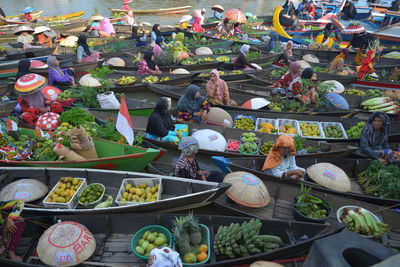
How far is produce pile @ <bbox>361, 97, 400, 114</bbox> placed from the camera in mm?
7773

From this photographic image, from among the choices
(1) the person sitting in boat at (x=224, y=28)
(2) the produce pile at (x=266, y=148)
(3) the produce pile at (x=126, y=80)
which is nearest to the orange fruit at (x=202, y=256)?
(2) the produce pile at (x=266, y=148)

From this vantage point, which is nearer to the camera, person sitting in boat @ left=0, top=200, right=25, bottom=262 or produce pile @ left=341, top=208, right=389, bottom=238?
person sitting in boat @ left=0, top=200, right=25, bottom=262

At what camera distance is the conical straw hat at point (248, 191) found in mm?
4730

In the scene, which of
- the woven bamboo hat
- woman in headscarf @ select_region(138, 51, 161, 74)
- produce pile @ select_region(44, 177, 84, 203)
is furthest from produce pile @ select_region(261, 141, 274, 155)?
woman in headscarf @ select_region(138, 51, 161, 74)

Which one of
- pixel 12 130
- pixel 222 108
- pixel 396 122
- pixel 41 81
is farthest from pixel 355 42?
pixel 12 130

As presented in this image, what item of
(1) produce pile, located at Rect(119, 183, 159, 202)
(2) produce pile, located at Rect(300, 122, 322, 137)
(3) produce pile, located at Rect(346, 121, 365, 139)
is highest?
(3) produce pile, located at Rect(346, 121, 365, 139)

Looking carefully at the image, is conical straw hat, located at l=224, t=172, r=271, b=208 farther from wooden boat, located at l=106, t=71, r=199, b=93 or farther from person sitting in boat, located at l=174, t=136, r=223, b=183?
wooden boat, located at l=106, t=71, r=199, b=93

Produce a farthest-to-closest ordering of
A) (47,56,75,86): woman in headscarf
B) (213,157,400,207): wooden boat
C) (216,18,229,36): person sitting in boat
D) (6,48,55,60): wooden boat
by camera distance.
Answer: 1. (216,18,229,36): person sitting in boat
2. (6,48,55,60): wooden boat
3. (47,56,75,86): woman in headscarf
4. (213,157,400,207): wooden boat

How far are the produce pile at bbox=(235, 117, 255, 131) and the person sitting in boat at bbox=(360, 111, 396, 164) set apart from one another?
2523 millimetres

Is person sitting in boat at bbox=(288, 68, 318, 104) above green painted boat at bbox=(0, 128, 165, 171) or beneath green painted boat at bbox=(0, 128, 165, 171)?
above

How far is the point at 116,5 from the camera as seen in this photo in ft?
96.6

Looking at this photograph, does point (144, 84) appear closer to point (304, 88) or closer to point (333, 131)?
point (304, 88)

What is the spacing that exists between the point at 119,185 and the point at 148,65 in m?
6.76

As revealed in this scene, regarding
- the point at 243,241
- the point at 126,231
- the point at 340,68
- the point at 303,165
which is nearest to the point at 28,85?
the point at 126,231
